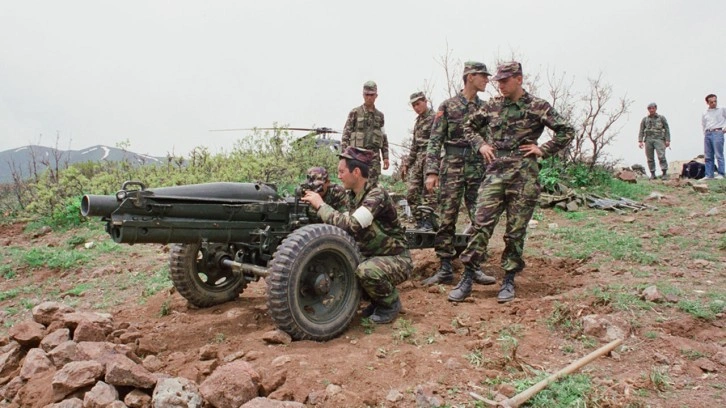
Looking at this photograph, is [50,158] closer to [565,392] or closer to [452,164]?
[452,164]

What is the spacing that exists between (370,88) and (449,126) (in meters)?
2.38

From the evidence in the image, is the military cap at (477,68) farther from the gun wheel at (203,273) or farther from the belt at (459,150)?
the gun wheel at (203,273)

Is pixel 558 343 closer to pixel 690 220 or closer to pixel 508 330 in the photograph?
pixel 508 330

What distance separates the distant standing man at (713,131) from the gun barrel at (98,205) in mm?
12876

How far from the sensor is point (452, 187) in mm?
5770

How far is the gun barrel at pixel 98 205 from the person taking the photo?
341 cm

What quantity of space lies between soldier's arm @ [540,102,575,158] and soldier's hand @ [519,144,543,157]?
0.05 m

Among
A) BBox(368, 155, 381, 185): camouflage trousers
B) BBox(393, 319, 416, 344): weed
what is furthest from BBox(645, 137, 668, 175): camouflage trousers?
BBox(393, 319, 416, 344): weed

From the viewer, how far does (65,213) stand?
1047 cm

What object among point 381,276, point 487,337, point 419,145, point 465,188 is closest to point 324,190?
point 381,276

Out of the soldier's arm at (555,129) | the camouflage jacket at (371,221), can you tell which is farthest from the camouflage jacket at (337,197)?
the soldier's arm at (555,129)

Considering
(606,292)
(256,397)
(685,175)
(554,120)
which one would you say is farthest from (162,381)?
(685,175)

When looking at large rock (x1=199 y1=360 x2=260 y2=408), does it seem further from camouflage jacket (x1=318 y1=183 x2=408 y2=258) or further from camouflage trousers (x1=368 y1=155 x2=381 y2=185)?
camouflage trousers (x1=368 y1=155 x2=381 y2=185)

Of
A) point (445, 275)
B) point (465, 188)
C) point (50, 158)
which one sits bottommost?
point (445, 275)
